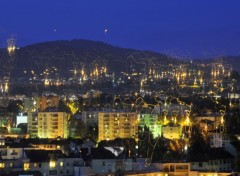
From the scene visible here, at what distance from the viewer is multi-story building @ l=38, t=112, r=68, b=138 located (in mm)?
19766

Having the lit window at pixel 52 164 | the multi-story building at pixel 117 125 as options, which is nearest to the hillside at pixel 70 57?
the multi-story building at pixel 117 125

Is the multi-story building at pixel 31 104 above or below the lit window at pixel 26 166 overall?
above

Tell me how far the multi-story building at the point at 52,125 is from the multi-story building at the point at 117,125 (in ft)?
3.43

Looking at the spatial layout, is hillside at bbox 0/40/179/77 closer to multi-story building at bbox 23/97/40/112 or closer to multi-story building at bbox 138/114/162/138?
multi-story building at bbox 23/97/40/112

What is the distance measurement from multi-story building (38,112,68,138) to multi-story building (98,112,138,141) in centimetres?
104

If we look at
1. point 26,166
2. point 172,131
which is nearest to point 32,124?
point 172,131

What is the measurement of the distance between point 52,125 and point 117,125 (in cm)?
183

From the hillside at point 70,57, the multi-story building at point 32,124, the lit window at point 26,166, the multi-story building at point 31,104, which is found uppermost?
the hillside at point 70,57

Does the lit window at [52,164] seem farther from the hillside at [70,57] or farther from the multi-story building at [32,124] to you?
the hillside at [70,57]

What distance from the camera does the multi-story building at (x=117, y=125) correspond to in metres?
19.3

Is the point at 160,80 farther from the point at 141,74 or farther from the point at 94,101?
the point at 94,101

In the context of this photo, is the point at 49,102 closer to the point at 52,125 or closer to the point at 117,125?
the point at 52,125

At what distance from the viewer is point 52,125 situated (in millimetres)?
19969

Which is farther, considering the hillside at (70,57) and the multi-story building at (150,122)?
the hillside at (70,57)
